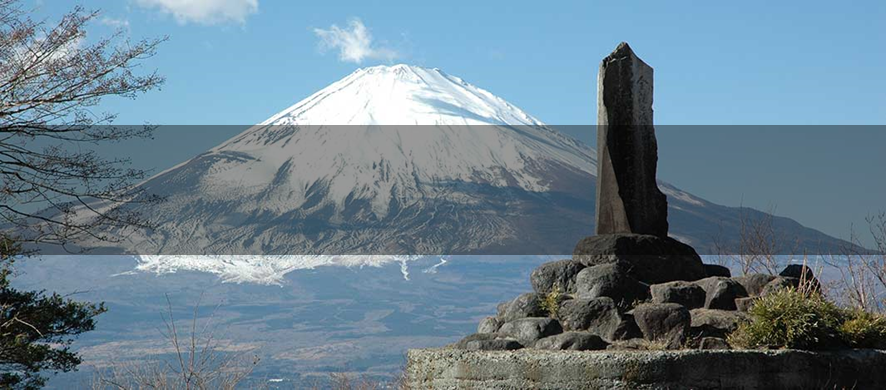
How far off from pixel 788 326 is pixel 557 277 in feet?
9.00

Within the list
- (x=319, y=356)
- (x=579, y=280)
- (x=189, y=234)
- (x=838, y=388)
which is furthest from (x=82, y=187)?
(x=189, y=234)

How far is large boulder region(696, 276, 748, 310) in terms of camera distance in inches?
442

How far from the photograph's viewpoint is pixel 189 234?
164500 mm

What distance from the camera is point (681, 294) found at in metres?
11.3

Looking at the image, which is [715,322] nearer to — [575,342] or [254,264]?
[575,342]

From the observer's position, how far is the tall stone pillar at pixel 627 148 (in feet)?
42.0

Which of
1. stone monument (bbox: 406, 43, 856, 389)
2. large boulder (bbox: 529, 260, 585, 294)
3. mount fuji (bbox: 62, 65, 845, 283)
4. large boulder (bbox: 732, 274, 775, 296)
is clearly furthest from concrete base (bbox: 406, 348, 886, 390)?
mount fuji (bbox: 62, 65, 845, 283)

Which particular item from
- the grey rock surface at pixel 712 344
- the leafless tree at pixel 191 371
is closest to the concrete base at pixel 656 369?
the grey rock surface at pixel 712 344

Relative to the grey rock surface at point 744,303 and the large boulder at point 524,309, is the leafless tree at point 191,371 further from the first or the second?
the grey rock surface at point 744,303

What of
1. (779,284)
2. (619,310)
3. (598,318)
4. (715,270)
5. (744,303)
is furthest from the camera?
(715,270)

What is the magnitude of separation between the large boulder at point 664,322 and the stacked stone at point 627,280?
0.01m

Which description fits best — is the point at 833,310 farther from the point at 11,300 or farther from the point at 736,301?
the point at 11,300

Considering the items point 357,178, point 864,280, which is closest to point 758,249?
point 864,280

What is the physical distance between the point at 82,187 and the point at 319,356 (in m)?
110
